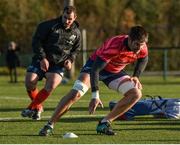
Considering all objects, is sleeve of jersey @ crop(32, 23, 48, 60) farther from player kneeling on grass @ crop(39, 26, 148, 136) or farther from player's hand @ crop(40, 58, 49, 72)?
player kneeling on grass @ crop(39, 26, 148, 136)

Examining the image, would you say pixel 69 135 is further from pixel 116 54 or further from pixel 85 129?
pixel 116 54

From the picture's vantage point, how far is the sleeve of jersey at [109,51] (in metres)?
9.68

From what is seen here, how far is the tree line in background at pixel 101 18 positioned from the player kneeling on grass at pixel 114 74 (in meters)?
37.4

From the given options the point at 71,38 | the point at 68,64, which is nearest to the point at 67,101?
the point at 68,64

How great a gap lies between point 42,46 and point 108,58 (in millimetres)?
2320

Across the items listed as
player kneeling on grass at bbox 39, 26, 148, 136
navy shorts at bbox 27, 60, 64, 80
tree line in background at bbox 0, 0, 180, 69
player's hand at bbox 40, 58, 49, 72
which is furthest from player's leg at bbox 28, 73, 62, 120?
tree line in background at bbox 0, 0, 180, 69

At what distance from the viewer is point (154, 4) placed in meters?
52.5

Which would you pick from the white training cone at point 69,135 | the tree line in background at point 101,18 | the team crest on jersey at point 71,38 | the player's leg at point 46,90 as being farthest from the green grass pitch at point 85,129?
the tree line in background at point 101,18

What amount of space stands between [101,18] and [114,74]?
4123 centimetres

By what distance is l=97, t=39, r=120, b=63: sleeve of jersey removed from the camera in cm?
968

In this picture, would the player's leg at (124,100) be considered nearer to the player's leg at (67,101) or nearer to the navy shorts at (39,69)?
the player's leg at (67,101)

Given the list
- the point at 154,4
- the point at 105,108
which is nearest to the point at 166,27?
the point at 154,4

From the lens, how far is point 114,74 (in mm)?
10195

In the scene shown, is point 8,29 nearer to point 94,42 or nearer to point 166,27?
point 94,42
